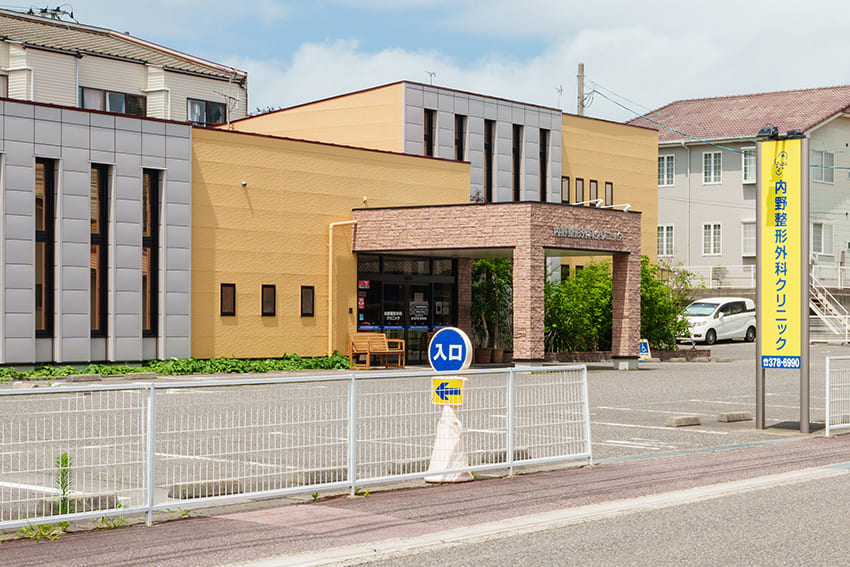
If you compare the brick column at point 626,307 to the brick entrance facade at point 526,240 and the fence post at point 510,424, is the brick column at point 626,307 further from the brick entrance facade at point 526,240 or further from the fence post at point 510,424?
the fence post at point 510,424

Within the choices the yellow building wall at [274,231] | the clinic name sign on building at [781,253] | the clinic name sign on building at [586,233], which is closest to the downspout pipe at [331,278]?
the yellow building wall at [274,231]

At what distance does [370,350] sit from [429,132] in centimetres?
871

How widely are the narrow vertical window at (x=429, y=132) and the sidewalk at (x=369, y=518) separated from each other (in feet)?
78.1

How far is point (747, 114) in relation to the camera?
59250 mm

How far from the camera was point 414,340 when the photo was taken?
33250 millimetres

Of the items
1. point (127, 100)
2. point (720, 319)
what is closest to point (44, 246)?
point (127, 100)

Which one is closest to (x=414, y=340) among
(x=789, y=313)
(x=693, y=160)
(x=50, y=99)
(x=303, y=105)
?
(x=303, y=105)

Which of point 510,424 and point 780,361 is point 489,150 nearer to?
point 780,361

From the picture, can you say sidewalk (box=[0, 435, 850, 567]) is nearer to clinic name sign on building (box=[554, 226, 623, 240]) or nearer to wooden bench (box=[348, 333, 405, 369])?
clinic name sign on building (box=[554, 226, 623, 240])

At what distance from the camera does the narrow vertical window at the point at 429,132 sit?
35.4m

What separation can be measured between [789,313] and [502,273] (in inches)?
773

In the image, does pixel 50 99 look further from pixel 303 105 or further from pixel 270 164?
pixel 270 164

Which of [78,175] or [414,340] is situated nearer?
[78,175]

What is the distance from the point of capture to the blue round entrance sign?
10.6 meters
